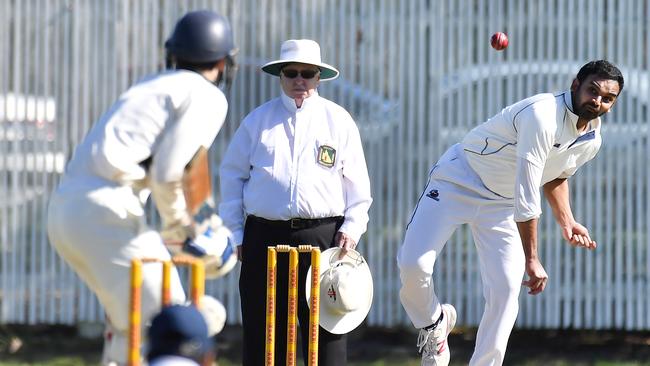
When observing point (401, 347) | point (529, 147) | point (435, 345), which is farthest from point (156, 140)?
point (401, 347)

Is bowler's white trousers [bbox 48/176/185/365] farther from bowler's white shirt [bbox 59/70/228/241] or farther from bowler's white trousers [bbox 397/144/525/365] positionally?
bowler's white trousers [bbox 397/144/525/365]

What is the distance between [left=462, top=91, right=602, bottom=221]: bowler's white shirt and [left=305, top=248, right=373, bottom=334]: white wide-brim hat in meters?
0.77

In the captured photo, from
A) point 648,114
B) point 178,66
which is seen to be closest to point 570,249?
point 648,114

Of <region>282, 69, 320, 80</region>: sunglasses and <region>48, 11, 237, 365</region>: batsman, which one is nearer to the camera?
<region>48, 11, 237, 365</region>: batsman

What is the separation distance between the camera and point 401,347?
29.3 feet

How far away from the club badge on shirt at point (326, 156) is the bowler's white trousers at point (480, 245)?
0.53m

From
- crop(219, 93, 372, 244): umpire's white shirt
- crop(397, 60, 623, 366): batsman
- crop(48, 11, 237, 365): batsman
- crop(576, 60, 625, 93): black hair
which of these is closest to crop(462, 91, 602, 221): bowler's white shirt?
crop(397, 60, 623, 366): batsman

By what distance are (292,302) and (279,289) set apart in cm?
46

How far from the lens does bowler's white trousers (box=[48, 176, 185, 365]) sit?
489cm

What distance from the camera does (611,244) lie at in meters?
8.84

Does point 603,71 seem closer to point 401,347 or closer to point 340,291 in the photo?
point 340,291

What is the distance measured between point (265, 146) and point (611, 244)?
10.1ft

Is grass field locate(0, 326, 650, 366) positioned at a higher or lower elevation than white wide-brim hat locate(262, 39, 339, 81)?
lower

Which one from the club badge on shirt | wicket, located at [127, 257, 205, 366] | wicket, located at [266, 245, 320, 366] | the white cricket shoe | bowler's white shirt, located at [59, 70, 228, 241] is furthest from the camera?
the white cricket shoe
